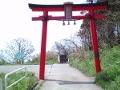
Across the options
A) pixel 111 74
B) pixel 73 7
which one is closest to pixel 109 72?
pixel 111 74

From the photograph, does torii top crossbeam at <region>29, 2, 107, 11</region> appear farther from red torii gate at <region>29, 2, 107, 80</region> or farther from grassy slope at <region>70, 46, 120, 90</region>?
grassy slope at <region>70, 46, 120, 90</region>

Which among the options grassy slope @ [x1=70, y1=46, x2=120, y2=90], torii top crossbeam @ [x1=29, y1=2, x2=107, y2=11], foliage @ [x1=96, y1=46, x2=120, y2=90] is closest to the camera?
foliage @ [x1=96, y1=46, x2=120, y2=90]

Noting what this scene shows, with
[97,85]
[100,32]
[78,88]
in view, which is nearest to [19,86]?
[78,88]

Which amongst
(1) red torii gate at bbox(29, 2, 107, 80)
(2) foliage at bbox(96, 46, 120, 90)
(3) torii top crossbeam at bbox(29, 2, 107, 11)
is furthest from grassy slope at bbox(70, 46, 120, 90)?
(3) torii top crossbeam at bbox(29, 2, 107, 11)

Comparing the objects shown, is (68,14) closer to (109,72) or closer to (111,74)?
(109,72)

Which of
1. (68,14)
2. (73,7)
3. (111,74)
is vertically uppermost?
(73,7)

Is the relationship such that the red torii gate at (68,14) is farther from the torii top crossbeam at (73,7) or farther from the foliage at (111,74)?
the foliage at (111,74)

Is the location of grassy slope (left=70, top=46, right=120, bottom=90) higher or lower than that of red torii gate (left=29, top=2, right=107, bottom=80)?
lower

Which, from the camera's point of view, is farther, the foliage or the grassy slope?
the grassy slope

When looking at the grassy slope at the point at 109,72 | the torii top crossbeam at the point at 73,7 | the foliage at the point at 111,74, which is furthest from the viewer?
the torii top crossbeam at the point at 73,7

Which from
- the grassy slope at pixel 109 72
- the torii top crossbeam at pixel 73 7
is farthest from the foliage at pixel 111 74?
the torii top crossbeam at pixel 73 7

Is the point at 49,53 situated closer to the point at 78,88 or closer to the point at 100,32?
the point at 100,32

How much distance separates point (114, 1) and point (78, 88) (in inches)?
413

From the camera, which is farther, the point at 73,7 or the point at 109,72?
the point at 73,7
